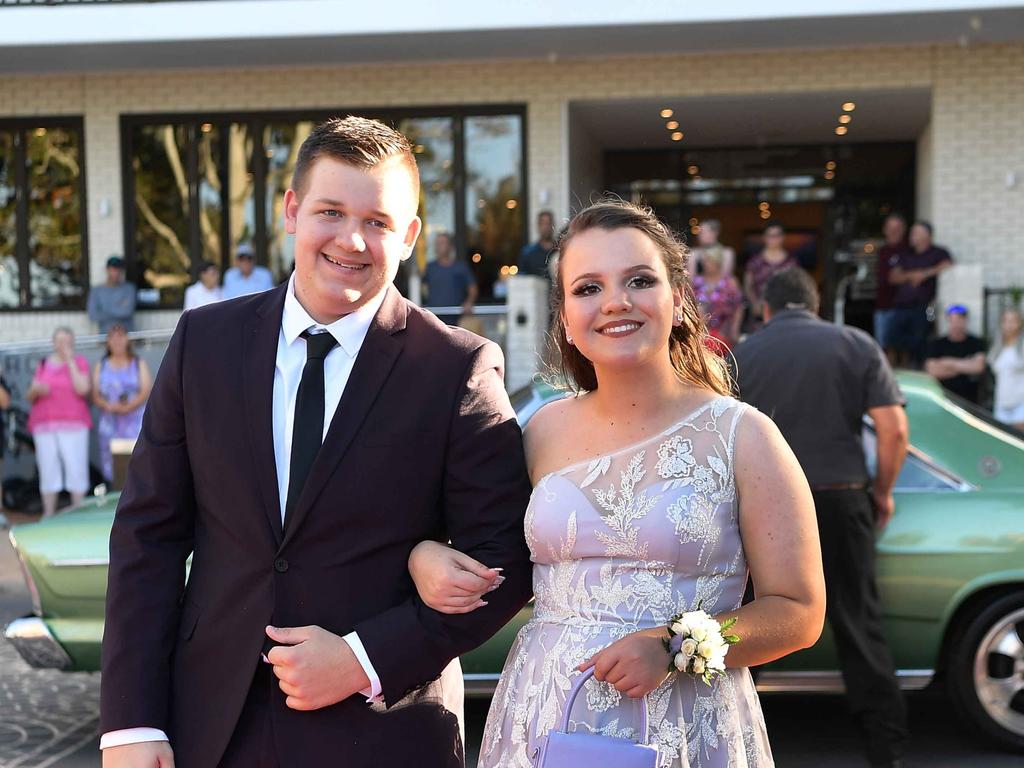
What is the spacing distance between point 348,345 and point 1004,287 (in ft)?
42.5

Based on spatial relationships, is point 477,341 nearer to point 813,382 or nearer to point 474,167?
point 813,382

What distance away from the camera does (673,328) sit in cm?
279

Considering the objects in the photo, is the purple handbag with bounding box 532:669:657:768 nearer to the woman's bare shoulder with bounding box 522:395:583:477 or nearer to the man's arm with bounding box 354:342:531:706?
the man's arm with bounding box 354:342:531:706

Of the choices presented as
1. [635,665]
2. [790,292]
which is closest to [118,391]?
[790,292]

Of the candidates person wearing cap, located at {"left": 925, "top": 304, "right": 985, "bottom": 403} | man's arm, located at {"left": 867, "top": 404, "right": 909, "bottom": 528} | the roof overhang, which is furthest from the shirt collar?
the roof overhang

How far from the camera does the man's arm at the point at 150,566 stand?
96.8 inches

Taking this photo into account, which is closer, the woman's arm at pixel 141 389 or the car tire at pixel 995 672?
the car tire at pixel 995 672

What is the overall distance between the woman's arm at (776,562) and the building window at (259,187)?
12.7 metres

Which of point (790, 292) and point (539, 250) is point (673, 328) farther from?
point (539, 250)

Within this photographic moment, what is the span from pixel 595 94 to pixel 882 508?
33.3 feet

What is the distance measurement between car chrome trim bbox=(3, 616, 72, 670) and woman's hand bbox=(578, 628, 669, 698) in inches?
150

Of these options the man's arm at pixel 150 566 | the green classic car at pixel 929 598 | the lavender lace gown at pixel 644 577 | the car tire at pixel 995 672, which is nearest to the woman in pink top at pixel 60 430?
the green classic car at pixel 929 598

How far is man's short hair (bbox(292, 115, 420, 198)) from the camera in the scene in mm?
2512

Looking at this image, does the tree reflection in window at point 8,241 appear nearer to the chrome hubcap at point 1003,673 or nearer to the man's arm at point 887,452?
the man's arm at point 887,452
